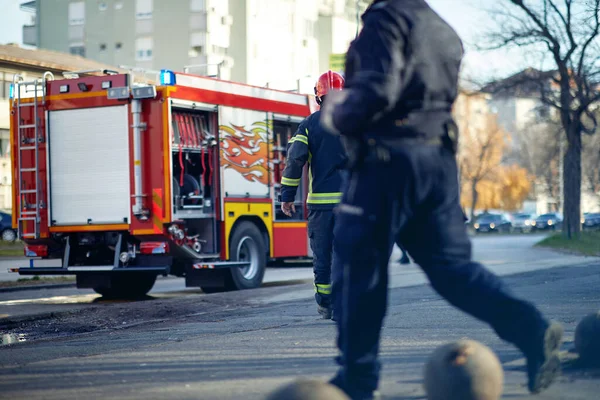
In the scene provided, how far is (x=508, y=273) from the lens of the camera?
14391mm

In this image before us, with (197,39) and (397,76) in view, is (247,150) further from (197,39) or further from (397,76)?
(197,39)

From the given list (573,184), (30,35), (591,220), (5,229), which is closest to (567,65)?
(573,184)

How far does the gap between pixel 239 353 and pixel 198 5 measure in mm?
61956

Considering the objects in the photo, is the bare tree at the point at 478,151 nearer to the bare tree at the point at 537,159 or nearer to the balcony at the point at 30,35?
the bare tree at the point at 537,159

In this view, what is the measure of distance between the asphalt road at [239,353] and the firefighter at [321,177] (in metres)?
0.43

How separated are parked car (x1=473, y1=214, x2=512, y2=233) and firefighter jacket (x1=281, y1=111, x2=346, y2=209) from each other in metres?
59.4

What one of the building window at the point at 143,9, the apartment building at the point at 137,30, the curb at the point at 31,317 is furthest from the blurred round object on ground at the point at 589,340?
the building window at the point at 143,9

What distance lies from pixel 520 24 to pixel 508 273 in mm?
16736

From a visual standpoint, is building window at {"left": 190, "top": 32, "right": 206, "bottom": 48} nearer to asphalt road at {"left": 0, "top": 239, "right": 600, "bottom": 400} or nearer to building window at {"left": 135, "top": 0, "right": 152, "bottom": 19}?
building window at {"left": 135, "top": 0, "right": 152, "bottom": 19}

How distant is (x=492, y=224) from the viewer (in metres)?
66.0

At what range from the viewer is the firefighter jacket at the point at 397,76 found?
3.84m

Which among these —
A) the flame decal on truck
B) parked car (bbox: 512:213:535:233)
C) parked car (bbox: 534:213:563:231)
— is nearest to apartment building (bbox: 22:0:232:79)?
parked car (bbox: 512:213:535:233)

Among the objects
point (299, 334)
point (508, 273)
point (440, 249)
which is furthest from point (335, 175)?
point (508, 273)

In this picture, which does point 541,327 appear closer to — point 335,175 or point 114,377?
point 114,377
